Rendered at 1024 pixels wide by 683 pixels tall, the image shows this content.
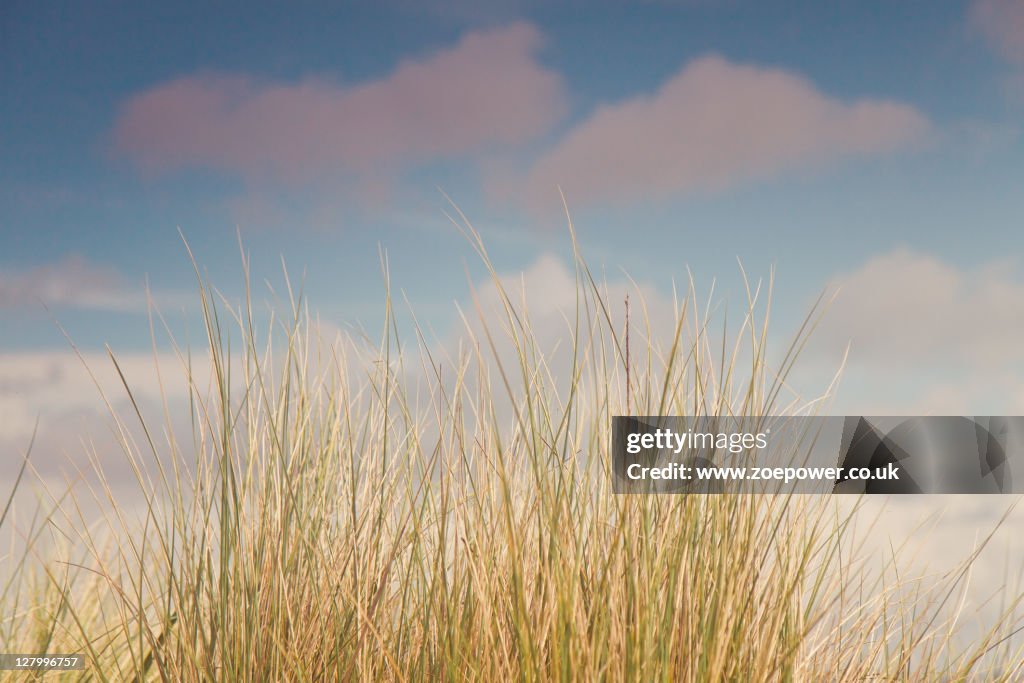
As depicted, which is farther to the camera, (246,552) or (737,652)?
(246,552)

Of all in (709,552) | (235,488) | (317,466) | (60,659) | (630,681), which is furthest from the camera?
(60,659)

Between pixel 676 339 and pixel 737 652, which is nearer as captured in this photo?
pixel 737 652

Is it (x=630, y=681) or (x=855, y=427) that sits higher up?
(x=855, y=427)

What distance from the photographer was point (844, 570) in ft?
8.82

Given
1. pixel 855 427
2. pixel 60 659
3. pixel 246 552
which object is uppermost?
pixel 855 427

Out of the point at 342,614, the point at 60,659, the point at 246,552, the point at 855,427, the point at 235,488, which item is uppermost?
the point at 855,427

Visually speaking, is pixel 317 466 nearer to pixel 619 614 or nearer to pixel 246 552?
pixel 246 552

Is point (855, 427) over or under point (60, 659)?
over

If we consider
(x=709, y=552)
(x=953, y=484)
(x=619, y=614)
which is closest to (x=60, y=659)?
(x=619, y=614)

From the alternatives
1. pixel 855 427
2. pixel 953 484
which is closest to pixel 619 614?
pixel 855 427

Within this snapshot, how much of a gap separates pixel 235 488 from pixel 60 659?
4.75ft

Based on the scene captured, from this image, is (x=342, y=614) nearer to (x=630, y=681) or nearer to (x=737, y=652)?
(x=630, y=681)

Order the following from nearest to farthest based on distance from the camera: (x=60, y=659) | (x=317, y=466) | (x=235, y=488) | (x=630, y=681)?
1. (x=630, y=681)
2. (x=235, y=488)
3. (x=317, y=466)
4. (x=60, y=659)

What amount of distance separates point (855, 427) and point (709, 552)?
1.01 metres
